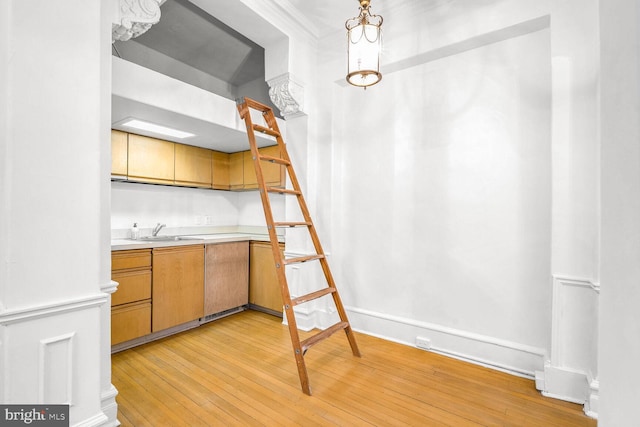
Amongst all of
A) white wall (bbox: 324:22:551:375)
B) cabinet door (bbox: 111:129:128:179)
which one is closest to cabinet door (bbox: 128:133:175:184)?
cabinet door (bbox: 111:129:128:179)

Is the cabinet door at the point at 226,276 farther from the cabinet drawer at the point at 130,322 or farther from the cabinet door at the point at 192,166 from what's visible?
the cabinet door at the point at 192,166

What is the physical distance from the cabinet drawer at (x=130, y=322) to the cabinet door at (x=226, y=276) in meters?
0.57

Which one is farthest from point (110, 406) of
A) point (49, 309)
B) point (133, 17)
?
point (133, 17)

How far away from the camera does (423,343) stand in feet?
8.31

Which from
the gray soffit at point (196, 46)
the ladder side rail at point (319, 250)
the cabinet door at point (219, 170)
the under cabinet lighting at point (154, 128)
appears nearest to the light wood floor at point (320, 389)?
the ladder side rail at point (319, 250)

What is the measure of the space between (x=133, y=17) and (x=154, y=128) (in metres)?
1.18

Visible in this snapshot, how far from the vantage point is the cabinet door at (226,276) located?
3.08 m

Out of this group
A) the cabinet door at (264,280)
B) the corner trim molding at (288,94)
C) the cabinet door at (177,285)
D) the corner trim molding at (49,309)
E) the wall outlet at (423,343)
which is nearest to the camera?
the corner trim molding at (49,309)

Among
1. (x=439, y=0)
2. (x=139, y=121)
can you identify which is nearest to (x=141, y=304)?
(x=139, y=121)

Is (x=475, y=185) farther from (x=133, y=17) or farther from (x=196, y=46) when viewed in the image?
(x=196, y=46)

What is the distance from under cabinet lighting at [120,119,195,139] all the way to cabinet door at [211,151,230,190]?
63 centimetres

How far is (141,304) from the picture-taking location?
257cm

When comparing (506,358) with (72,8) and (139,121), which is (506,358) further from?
(139,121)

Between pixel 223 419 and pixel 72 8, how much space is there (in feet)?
7.26
